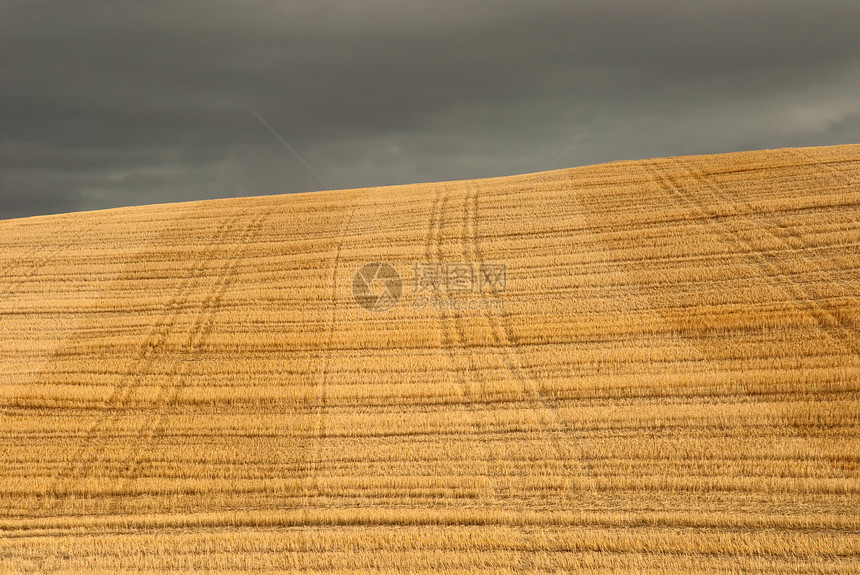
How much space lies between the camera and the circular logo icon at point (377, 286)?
13.3 m

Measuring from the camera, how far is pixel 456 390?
10.8 m

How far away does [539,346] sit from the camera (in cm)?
1171

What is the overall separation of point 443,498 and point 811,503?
416 cm

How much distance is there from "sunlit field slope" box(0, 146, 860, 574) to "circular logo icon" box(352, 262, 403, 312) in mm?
69

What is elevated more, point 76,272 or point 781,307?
point 781,307

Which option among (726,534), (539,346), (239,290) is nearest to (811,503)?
(726,534)

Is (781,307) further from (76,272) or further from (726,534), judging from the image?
(76,272)

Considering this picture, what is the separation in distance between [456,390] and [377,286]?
146 inches
